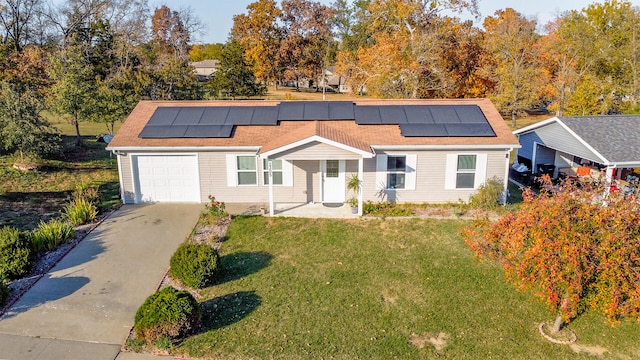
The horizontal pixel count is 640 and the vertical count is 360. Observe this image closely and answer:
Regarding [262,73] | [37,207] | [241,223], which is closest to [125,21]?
[262,73]

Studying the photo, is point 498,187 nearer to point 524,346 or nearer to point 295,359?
point 524,346

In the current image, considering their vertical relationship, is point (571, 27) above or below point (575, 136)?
above

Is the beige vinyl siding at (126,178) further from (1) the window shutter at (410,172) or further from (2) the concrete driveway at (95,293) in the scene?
(1) the window shutter at (410,172)

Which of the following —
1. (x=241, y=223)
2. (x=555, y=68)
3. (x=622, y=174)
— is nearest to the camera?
(x=241, y=223)

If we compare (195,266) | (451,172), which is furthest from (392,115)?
(195,266)

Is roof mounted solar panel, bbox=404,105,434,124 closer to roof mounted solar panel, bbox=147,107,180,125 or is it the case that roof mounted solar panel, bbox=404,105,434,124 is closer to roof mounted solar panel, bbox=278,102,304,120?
roof mounted solar panel, bbox=278,102,304,120

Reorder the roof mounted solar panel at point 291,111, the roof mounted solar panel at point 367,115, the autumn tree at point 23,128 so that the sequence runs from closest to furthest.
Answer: the roof mounted solar panel at point 367,115
the roof mounted solar panel at point 291,111
the autumn tree at point 23,128

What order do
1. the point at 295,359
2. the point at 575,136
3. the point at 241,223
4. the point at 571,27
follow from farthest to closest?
the point at 571,27, the point at 575,136, the point at 241,223, the point at 295,359

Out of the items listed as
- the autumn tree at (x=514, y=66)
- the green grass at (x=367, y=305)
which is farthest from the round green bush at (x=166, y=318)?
the autumn tree at (x=514, y=66)
